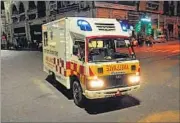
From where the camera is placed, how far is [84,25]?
869 cm

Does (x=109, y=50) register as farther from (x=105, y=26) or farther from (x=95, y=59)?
(x=95, y=59)

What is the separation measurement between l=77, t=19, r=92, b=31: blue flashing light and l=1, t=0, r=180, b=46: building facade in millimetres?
26496

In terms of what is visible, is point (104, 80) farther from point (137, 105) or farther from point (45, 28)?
point (45, 28)

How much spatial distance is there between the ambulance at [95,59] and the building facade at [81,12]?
2610cm

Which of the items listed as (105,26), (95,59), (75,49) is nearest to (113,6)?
(105,26)

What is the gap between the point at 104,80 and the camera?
809cm

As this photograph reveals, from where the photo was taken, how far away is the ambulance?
804cm

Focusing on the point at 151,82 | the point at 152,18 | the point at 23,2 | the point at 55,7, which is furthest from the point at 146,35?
the point at 151,82

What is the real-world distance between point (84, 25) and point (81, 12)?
93.9 feet

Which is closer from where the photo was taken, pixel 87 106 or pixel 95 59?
pixel 95 59

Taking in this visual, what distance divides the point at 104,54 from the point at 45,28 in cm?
448

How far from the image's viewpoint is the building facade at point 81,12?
36794 millimetres

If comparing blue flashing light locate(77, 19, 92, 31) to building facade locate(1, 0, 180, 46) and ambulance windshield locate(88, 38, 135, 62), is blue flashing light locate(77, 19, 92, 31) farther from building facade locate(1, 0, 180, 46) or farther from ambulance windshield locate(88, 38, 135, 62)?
building facade locate(1, 0, 180, 46)

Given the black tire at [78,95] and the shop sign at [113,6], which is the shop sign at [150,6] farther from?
the black tire at [78,95]
